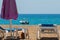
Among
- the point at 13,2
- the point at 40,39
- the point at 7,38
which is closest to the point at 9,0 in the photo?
the point at 13,2

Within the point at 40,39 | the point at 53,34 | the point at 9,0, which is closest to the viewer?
the point at 9,0

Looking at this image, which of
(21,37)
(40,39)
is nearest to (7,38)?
(21,37)

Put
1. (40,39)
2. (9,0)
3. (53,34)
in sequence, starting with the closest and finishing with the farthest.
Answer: (9,0), (40,39), (53,34)

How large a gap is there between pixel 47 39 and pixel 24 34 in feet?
2.77

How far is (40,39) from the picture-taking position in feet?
21.9

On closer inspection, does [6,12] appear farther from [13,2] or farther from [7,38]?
[7,38]

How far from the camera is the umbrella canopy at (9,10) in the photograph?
20.7 feet

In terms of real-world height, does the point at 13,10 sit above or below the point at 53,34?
above

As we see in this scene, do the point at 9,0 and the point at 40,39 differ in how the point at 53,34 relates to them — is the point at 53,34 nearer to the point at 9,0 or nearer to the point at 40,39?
the point at 40,39

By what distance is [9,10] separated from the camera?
249 inches

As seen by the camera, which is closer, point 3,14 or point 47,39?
point 3,14

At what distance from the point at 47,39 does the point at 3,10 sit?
5.90ft

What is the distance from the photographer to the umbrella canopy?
630cm

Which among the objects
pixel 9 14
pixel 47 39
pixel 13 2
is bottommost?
pixel 47 39
